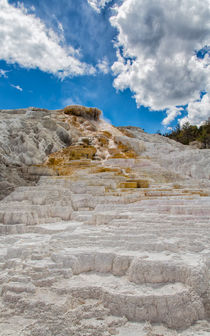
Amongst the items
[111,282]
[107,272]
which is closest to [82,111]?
[107,272]

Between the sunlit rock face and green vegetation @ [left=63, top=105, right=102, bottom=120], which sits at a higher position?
→ green vegetation @ [left=63, top=105, right=102, bottom=120]

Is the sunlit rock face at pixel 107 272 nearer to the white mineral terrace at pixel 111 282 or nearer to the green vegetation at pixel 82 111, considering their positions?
the white mineral terrace at pixel 111 282

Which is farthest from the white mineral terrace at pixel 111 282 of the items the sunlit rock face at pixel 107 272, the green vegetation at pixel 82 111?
the green vegetation at pixel 82 111

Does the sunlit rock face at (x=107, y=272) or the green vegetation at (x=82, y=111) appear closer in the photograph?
the sunlit rock face at (x=107, y=272)

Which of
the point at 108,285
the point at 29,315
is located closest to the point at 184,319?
the point at 108,285

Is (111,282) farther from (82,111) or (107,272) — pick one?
(82,111)

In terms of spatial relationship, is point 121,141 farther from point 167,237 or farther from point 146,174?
→ point 167,237

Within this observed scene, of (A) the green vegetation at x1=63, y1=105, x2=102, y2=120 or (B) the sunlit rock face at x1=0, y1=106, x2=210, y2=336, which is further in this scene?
(A) the green vegetation at x1=63, y1=105, x2=102, y2=120

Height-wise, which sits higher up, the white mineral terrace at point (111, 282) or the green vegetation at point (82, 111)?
the green vegetation at point (82, 111)

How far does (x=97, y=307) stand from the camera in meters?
2.35

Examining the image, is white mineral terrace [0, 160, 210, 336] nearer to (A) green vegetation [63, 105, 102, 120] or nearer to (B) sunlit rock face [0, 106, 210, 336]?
(B) sunlit rock face [0, 106, 210, 336]

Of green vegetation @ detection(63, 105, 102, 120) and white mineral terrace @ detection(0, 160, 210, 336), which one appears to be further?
green vegetation @ detection(63, 105, 102, 120)

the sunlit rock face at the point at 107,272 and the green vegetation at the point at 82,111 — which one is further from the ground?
the green vegetation at the point at 82,111

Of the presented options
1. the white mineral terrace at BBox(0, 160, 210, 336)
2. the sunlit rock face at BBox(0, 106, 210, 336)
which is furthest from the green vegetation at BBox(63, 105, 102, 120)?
the white mineral terrace at BBox(0, 160, 210, 336)
